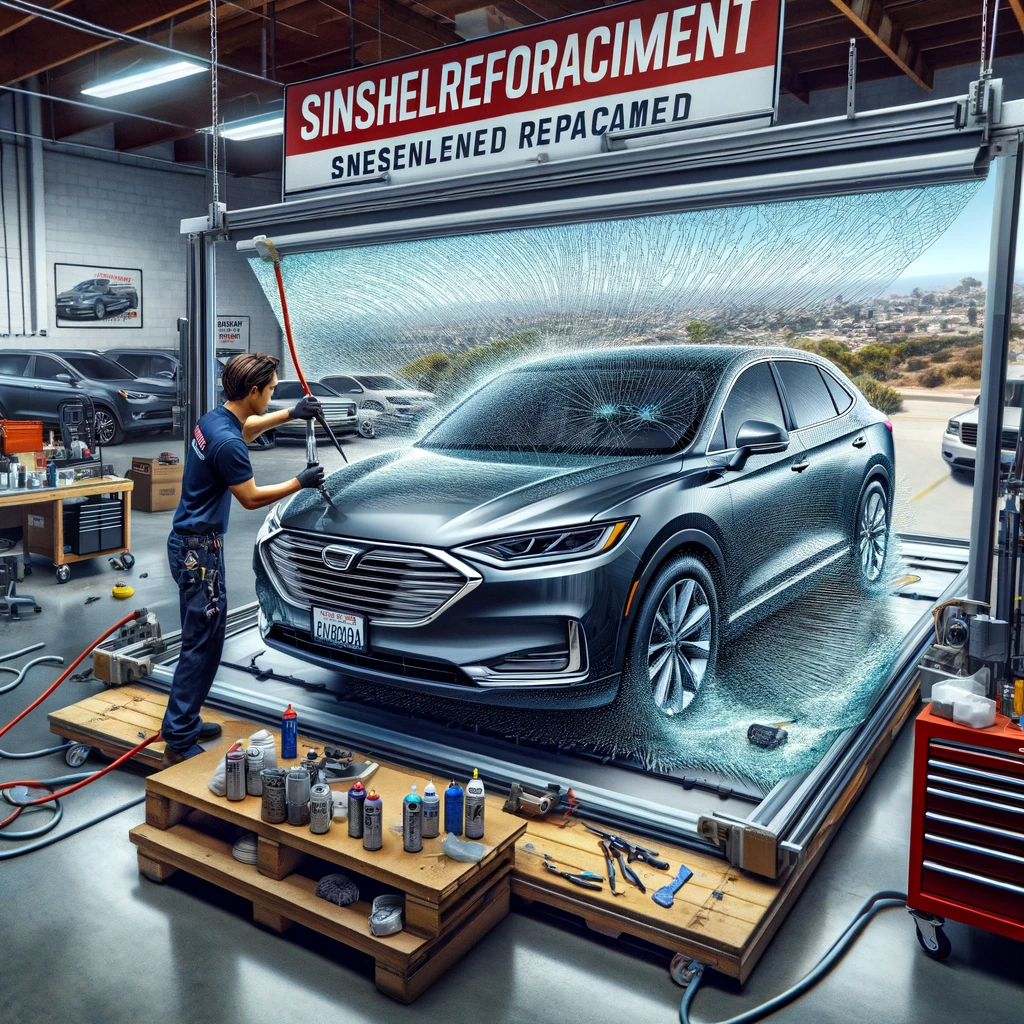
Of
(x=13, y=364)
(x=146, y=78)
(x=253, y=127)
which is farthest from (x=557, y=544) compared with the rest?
(x=13, y=364)

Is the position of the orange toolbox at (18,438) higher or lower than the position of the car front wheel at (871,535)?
higher

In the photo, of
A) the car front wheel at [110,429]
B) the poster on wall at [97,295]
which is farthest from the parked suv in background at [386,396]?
the poster on wall at [97,295]

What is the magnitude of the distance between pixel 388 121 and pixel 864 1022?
3.31 metres

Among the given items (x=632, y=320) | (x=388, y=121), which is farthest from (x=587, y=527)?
(x=388, y=121)

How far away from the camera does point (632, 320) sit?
123 inches

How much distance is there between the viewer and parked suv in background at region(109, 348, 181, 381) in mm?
11664

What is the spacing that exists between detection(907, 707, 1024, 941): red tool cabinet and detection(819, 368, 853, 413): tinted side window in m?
1.12

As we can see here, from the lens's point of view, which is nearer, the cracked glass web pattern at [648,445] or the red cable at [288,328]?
the cracked glass web pattern at [648,445]

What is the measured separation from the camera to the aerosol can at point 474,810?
2373mm

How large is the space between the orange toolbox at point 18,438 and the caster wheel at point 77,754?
11.3ft

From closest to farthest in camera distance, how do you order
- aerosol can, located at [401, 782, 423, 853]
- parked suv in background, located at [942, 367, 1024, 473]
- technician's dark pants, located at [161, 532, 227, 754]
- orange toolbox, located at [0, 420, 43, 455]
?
1. aerosol can, located at [401, 782, 423, 853]
2. parked suv in background, located at [942, 367, 1024, 473]
3. technician's dark pants, located at [161, 532, 227, 754]
4. orange toolbox, located at [0, 420, 43, 455]

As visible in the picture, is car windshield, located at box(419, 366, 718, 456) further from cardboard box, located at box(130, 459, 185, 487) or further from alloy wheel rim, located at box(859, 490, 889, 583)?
cardboard box, located at box(130, 459, 185, 487)

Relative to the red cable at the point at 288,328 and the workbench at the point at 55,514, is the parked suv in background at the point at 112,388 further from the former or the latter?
the red cable at the point at 288,328

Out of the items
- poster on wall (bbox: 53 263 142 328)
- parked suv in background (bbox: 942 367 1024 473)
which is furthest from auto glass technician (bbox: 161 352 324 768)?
poster on wall (bbox: 53 263 142 328)
